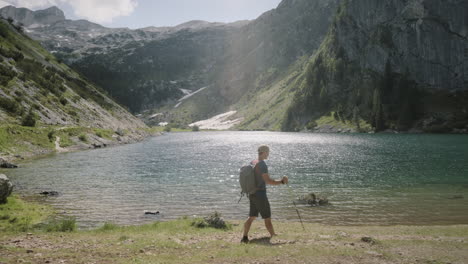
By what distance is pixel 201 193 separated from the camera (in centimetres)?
3491

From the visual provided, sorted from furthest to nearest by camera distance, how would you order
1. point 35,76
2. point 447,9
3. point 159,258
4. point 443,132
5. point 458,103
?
1. point 447,9
2. point 458,103
3. point 443,132
4. point 35,76
5. point 159,258

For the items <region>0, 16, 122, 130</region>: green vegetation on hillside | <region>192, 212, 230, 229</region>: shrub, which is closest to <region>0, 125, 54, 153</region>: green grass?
<region>0, 16, 122, 130</region>: green vegetation on hillside

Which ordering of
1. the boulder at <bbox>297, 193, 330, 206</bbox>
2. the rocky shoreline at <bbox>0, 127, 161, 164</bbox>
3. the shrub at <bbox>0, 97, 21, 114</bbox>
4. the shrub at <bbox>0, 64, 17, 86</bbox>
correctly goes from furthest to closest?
the shrub at <bbox>0, 64, 17, 86</bbox> < the shrub at <bbox>0, 97, 21, 114</bbox> < the rocky shoreline at <bbox>0, 127, 161, 164</bbox> < the boulder at <bbox>297, 193, 330, 206</bbox>

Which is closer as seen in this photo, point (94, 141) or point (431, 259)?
point (431, 259)

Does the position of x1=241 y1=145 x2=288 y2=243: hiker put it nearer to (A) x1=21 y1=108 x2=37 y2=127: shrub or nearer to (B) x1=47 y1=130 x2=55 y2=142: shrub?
(B) x1=47 y1=130 x2=55 y2=142: shrub

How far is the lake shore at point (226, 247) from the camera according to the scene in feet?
40.2

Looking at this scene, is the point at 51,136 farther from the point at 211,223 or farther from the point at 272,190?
the point at 211,223

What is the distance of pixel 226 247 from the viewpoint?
555 inches

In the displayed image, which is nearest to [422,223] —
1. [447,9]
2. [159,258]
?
[159,258]

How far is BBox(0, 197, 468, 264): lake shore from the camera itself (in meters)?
12.2

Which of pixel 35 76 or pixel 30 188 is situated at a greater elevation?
pixel 35 76

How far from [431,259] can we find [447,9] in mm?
238859

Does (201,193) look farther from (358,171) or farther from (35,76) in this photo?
(35,76)

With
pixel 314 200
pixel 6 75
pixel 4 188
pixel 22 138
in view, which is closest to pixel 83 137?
pixel 22 138
